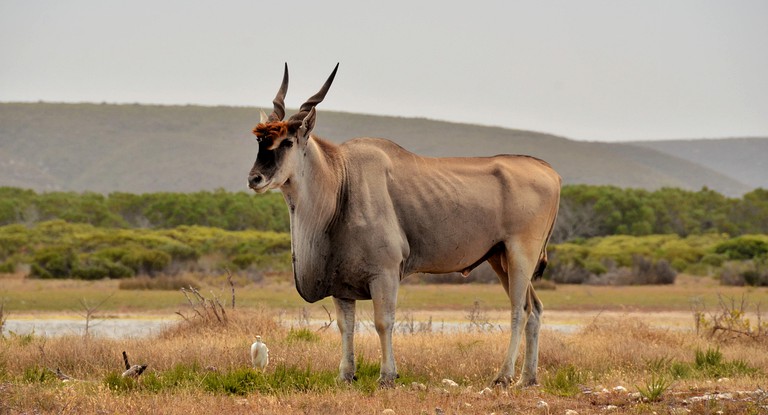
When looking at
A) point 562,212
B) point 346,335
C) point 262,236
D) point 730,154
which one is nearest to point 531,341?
point 346,335

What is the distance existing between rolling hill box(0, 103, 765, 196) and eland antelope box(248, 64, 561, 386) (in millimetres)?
107042

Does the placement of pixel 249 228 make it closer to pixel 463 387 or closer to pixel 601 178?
pixel 463 387

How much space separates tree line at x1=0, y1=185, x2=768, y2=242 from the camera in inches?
2574

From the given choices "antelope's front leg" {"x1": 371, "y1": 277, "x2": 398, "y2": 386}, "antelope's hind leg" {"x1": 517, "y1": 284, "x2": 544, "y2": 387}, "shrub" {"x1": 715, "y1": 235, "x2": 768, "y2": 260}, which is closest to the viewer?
"antelope's front leg" {"x1": 371, "y1": 277, "x2": 398, "y2": 386}

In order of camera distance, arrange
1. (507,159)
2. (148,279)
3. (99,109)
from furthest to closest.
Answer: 1. (99,109)
2. (148,279)
3. (507,159)

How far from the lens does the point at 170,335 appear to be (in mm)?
16547

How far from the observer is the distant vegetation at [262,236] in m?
40.6

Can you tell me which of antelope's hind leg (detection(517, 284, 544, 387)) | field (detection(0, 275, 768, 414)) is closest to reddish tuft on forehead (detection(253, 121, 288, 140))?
field (detection(0, 275, 768, 414))

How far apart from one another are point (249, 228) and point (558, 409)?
59.4m

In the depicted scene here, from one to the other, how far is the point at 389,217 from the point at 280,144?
4.69 feet

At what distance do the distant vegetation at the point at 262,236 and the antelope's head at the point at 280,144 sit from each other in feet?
93.8

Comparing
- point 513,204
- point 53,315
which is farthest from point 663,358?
point 53,315

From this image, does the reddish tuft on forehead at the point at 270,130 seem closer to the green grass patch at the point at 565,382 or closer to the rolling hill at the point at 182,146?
the green grass patch at the point at 565,382

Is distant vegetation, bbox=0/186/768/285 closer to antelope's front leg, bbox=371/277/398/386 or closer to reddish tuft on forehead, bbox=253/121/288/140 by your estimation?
antelope's front leg, bbox=371/277/398/386
